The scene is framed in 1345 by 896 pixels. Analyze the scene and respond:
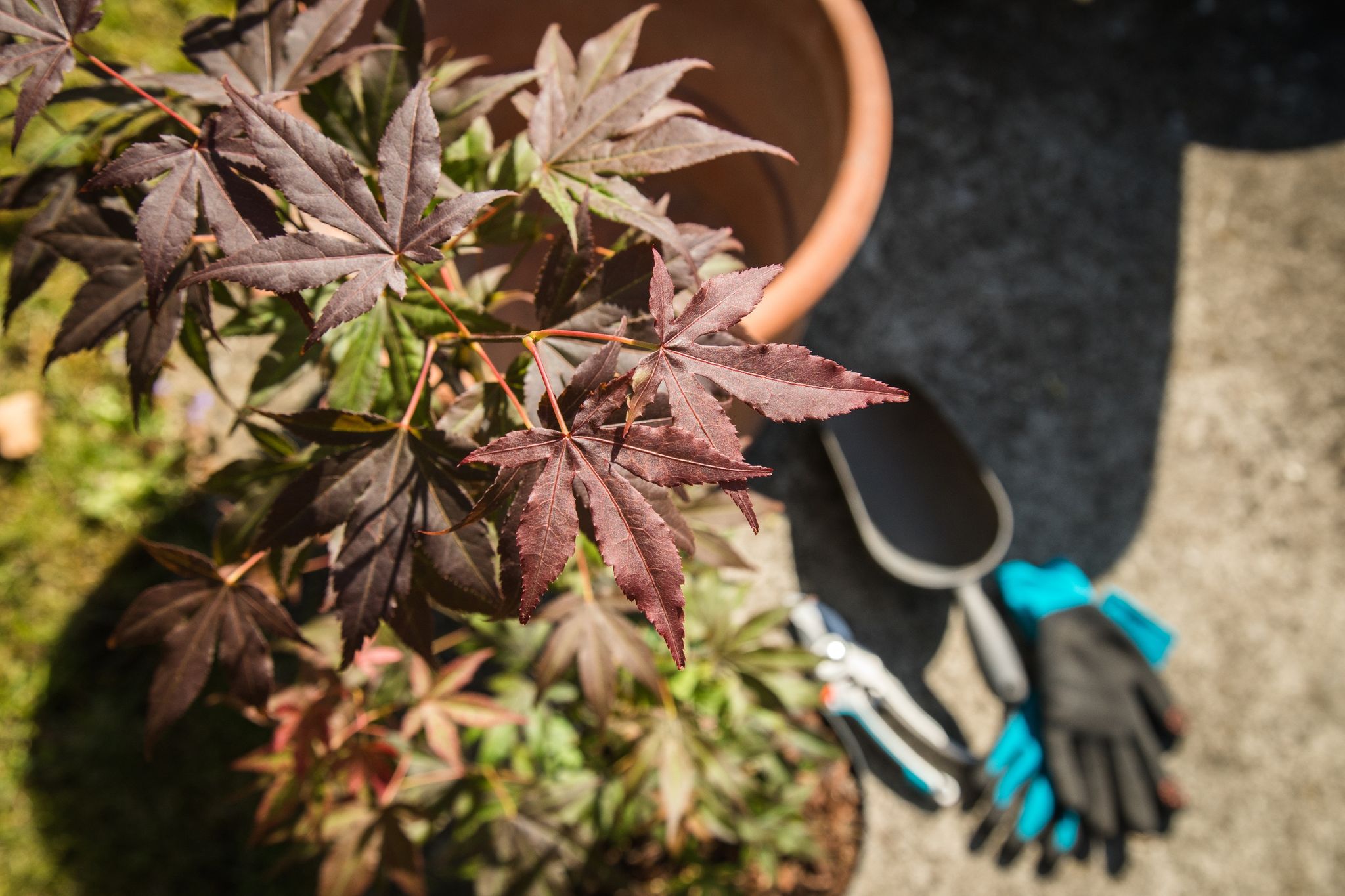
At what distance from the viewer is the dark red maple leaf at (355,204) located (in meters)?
0.52

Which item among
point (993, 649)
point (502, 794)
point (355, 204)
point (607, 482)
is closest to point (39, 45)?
point (355, 204)

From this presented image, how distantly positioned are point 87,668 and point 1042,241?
7.14 ft

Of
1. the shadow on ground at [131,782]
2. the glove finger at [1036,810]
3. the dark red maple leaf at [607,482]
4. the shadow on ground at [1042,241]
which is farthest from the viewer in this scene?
the shadow on ground at [1042,241]

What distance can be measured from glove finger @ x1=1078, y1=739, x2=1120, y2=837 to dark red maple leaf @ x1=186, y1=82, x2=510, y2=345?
165 cm

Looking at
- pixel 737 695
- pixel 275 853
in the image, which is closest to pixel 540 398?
pixel 737 695

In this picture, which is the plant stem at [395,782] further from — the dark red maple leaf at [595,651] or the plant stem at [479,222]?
Result: the plant stem at [479,222]

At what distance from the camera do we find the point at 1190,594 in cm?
172

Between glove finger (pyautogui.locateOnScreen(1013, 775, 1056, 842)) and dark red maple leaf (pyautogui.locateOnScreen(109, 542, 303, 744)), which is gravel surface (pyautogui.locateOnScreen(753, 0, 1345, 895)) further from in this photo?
dark red maple leaf (pyautogui.locateOnScreen(109, 542, 303, 744))

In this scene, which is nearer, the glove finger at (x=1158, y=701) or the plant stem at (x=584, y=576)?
the plant stem at (x=584, y=576)

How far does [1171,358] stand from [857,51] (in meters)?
1.22

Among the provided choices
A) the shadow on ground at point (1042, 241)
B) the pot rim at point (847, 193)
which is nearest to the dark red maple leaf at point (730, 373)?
the pot rim at point (847, 193)

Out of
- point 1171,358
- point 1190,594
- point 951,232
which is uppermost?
point 951,232

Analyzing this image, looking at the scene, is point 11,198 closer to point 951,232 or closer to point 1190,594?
point 951,232

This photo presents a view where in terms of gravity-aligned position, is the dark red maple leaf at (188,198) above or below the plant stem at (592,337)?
above
